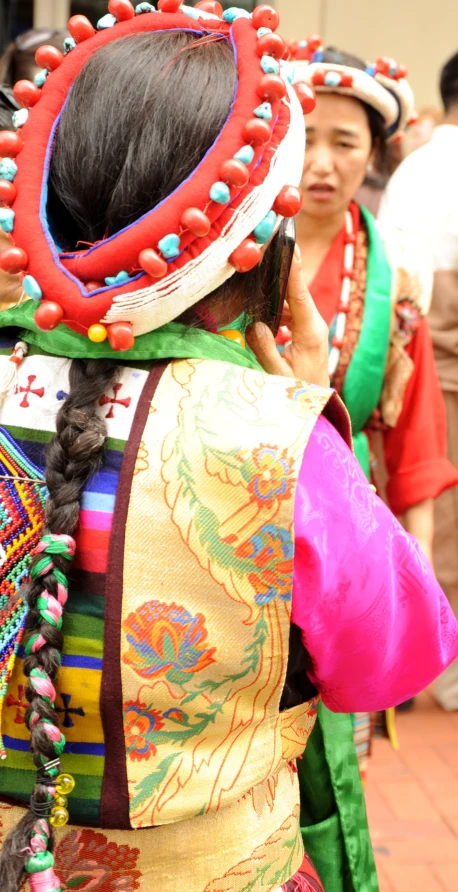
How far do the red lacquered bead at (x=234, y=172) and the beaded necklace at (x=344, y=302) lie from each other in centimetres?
132

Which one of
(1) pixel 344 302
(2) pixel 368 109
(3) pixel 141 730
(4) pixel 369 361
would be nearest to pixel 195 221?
(3) pixel 141 730

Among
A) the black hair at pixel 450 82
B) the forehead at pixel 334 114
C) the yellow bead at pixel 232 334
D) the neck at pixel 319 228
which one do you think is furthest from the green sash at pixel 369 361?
the black hair at pixel 450 82

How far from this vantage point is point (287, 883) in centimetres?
120

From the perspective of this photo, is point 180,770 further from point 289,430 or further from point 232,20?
point 232,20

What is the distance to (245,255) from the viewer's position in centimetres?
104

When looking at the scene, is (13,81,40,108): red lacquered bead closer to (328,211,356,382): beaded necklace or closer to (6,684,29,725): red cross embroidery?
(6,684,29,725): red cross embroidery

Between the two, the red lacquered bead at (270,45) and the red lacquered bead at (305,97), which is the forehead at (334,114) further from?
the red lacquered bead at (270,45)

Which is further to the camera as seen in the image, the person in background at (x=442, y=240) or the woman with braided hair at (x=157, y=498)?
the person in background at (x=442, y=240)

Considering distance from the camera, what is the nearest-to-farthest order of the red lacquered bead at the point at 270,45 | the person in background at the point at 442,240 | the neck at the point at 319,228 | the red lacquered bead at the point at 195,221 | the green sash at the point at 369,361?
1. the red lacquered bead at the point at 195,221
2. the red lacquered bead at the point at 270,45
3. the green sash at the point at 369,361
4. the neck at the point at 319,228
5. the person in background at the point at 442,240

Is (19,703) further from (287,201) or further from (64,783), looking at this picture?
(287,201)

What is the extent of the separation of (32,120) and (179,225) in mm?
253

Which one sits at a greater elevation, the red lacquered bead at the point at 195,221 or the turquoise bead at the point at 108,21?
the turquoise bead at the point at 108,21

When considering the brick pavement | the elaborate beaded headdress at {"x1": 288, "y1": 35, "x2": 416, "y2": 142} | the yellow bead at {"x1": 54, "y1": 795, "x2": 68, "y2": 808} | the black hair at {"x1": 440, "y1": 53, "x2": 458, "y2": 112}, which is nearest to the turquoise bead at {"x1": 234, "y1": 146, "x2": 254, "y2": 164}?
the yellow bead at {"x1": 54, "y1": 795, "x2": 68, "y2": 808}

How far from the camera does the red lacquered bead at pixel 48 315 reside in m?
1.00
